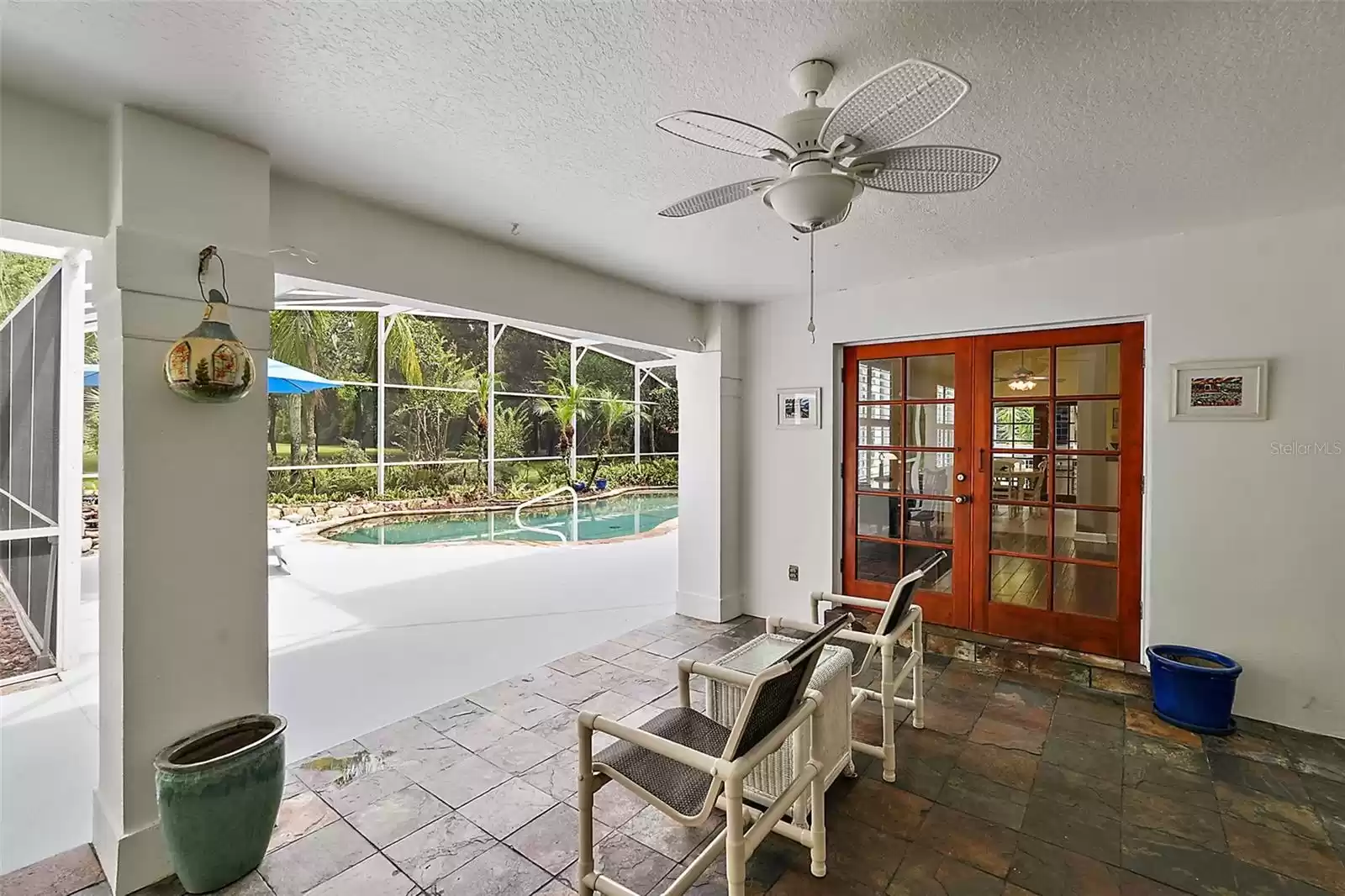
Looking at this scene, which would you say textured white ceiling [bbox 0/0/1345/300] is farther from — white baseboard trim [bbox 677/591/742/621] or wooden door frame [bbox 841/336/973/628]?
white baseboard trim [bbox 677/591/742/621]

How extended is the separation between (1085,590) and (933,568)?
0.85 metres

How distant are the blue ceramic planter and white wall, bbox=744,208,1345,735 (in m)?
0.24

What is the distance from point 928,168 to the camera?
5.65 ft

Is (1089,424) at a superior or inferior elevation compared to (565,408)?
inferior

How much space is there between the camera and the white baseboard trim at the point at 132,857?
1.87m

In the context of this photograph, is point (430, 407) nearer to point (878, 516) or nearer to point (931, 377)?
point (878, 516)

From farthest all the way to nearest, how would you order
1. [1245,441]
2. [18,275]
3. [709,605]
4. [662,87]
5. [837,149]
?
[18,275] → [709,605] → [1245,441] → [662,87] → [837,149]

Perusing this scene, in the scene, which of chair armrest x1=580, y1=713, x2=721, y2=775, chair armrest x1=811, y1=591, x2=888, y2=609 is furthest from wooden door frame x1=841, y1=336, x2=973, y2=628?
chair armrest x1=580, y1=713, x2=721, y2=775

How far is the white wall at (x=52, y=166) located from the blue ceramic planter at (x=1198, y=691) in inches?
184

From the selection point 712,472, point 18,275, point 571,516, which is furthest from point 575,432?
point 712,472

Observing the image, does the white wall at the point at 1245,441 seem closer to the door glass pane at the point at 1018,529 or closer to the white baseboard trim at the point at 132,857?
the door glass pane at the point at 1018,529

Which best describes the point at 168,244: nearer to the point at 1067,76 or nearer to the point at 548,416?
the point at 1067,76

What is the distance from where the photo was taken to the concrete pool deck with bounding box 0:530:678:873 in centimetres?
251

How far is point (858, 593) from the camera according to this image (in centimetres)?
444
